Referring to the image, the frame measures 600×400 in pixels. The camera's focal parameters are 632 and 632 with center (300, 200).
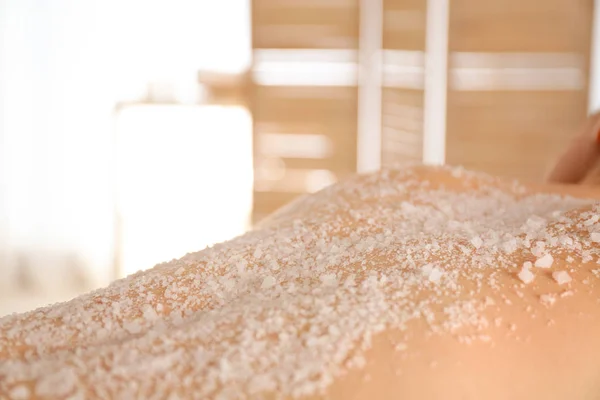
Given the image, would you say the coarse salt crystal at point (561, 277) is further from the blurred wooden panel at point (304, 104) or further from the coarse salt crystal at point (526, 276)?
the blurred wooden panel at point (304, 104)

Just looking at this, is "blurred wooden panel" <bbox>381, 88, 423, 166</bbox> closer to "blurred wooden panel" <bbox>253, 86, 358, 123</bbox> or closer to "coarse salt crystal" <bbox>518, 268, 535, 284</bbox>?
"blurred wooden panel" <bbox>253, 86, 358, 123</bbox>

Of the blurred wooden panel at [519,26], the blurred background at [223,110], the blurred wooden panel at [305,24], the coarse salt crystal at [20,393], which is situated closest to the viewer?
the coarse salt crystal at [20,393]

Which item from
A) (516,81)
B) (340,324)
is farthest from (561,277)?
(516,81)

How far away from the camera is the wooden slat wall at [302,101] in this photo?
342 cm

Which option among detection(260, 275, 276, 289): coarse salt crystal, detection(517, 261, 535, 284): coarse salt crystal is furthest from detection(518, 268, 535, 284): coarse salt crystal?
detection(260, 275, 276, 289): coarse salt crystal

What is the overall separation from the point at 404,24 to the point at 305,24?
57 centimetres

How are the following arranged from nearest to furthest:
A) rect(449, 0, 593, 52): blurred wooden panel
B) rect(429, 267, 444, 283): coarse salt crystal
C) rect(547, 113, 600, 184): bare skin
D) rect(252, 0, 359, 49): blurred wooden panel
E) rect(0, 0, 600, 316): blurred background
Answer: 1. rect(429, 267, 444, 283): coarse salt crystal
2. rect(547, 113, 600, 184): bare skin
3. rect(449, 0, 593, 52): blurred wooden panel
4. rect(0, 0, 600, 316): blurred background
5. rect(252, 0, 359, 49): blurred wooden panel

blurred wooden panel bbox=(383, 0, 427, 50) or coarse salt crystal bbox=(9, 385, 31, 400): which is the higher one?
blurred wooden panel bbox=(383, 0, 427, 50)

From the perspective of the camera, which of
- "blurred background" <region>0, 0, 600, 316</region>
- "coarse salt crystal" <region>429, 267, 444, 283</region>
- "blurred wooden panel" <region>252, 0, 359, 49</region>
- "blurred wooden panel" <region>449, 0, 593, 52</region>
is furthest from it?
"blurred wooden panel" <region>252, 0, 359, 49</region>

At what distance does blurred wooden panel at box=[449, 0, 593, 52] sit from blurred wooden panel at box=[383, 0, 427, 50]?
0.15m

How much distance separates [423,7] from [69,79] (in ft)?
6.68

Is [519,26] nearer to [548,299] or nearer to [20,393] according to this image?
[548,299]

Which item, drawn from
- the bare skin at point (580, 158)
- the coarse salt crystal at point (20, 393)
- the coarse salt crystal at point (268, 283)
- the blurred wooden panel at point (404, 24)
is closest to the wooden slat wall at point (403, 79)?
the blurred wooden panel at point (404, 24)

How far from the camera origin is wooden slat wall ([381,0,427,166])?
3.12 m
